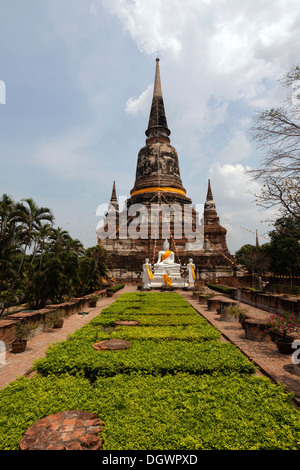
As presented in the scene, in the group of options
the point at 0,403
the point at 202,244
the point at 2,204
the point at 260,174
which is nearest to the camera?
the point at 0,403

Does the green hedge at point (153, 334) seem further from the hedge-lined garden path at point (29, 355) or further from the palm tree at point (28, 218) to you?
the palm tree at point (28, 218)

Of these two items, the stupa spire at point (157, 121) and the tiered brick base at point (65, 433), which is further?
the stupa spire at point (157, 121)

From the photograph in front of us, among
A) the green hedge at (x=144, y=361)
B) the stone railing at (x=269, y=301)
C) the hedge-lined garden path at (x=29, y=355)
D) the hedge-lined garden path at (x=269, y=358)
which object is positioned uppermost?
the stone railing at (x=269, y=301)

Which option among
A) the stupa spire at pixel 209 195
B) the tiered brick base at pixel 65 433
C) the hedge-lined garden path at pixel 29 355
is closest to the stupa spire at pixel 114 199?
the stupa spire at pixel 209 195

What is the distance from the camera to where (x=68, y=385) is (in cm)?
488

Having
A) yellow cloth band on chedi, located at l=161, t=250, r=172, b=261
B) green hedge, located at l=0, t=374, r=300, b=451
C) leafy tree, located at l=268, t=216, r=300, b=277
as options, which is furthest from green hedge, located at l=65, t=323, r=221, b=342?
leafy tree, located at l=268, t=216, r=300, b=277

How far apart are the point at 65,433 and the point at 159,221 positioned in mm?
33327

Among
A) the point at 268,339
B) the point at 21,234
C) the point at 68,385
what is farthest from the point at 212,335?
the point at 21,234

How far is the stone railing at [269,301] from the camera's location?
40.2 feet

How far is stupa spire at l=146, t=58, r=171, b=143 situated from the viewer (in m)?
44.0

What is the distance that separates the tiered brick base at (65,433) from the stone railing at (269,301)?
36.4ft

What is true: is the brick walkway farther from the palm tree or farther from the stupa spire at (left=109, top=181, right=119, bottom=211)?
the stupa spire at (left=109, top=181, right=119, bottom=211)
